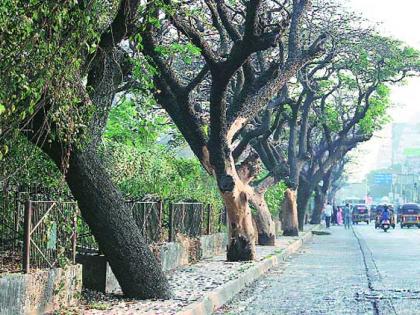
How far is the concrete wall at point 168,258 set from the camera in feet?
41.1

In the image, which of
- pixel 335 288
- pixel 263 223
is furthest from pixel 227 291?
pixel 263 223

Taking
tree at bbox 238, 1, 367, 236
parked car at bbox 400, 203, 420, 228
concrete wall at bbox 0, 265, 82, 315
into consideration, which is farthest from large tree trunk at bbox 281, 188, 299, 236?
parked car at bbox 400, 203, 420, 228

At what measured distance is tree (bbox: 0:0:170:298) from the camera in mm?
7852

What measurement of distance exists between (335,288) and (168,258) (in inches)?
140

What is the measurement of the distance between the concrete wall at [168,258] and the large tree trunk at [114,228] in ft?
3.00

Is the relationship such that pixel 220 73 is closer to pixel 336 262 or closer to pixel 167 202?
pixel 167 202

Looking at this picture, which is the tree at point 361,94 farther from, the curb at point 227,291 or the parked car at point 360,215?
the parked car at point 360,215

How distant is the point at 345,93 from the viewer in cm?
4303

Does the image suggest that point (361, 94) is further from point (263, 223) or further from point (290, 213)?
point (263, 223)

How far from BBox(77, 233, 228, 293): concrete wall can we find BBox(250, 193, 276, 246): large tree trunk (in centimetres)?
186

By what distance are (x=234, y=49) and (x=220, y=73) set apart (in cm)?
71

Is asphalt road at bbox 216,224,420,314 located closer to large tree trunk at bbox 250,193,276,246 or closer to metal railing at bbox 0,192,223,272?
metal railing at bbox 0,192,223,272

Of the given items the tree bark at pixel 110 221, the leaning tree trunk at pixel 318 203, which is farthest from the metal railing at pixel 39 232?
the leaning tree trunk at pixel 318 203

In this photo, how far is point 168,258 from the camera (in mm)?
16594
